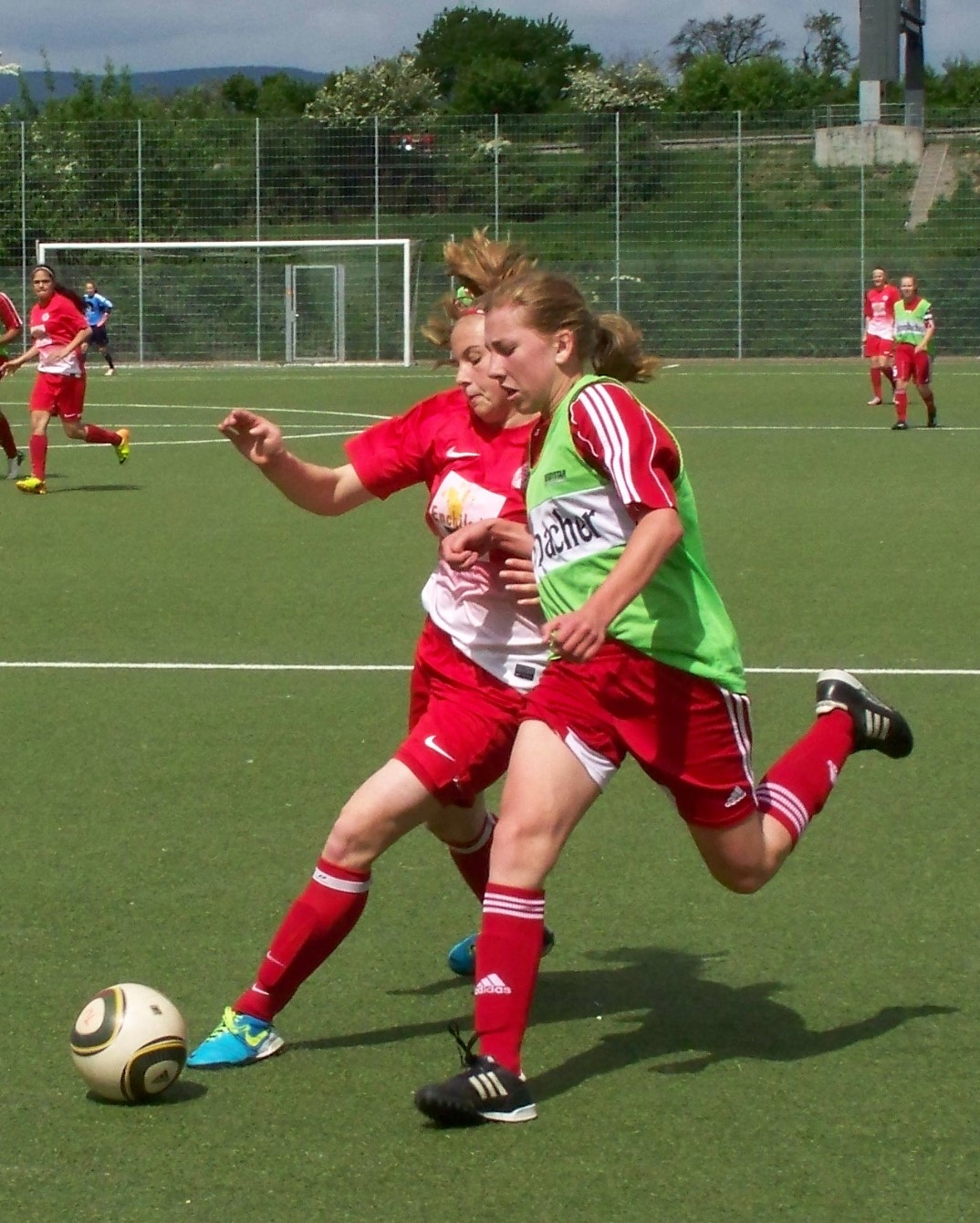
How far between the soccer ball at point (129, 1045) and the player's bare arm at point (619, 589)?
1.18 meters

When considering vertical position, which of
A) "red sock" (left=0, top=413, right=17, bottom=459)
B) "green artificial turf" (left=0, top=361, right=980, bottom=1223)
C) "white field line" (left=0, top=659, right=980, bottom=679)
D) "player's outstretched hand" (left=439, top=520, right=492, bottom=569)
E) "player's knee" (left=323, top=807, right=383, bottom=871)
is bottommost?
"green artificial turf" (left=0, top=361, right=980, bottom=1223)

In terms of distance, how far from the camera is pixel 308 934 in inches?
167

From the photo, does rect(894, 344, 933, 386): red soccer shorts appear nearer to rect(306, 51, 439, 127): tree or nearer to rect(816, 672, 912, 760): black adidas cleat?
rect(816, 672, 912, 760): black adidas cleat

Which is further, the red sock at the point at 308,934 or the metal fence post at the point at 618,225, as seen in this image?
the metal fence post at the point at 618,225

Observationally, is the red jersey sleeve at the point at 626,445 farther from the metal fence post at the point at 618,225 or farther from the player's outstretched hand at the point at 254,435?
the metal fence post at the point at 618,225

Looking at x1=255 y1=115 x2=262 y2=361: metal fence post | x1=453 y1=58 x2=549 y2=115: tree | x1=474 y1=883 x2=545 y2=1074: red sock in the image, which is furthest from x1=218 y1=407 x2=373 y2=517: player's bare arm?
x1=453 y1=58 x2=549 y2=115: tree

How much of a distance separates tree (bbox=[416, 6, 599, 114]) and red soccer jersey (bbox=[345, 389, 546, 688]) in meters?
107

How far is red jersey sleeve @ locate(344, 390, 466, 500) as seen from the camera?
4.67 metres

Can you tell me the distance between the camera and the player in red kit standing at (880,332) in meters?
26.8

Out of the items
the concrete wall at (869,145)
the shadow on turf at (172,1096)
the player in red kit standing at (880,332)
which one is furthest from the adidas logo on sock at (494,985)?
the concrete wall at (869,145)

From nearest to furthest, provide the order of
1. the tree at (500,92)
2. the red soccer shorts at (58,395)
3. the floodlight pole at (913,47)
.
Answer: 1. the red soccer shorts at (58,395)
2. the floodlight pole at (913,47)
3. the tree at (500,92)

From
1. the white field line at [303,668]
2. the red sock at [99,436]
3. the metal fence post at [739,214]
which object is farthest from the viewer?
the metal fence post at [739,214]

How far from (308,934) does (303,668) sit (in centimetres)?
457

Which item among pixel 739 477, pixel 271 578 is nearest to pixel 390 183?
pixel 739 477
